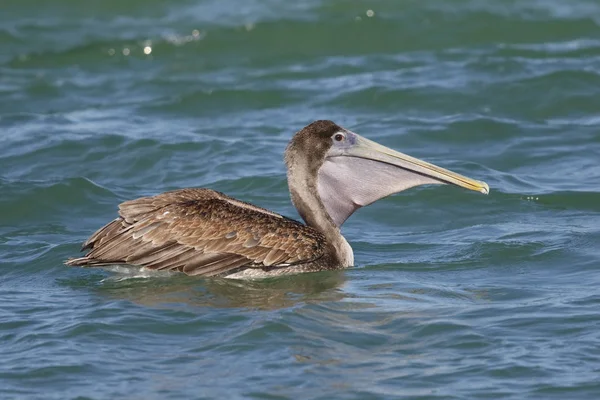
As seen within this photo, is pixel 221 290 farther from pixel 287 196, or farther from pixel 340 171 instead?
pixel 287 196

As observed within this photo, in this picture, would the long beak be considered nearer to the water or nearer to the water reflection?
the water

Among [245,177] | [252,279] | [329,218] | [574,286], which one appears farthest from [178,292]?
[245,177]

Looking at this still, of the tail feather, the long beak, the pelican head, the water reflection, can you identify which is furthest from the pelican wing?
the long beak

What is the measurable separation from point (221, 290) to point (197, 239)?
1.48 feet

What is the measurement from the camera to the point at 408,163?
9.27 m

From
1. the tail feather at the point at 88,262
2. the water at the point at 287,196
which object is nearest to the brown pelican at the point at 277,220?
the tail feather at the point at 88,262

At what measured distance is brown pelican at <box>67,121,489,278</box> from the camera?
8977 millimetres

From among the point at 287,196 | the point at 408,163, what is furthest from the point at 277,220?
the point at 287,196

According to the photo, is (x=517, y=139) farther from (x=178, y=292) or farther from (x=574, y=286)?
(x=178, y=292)

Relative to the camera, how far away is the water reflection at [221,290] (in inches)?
335

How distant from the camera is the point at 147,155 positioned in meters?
13.4

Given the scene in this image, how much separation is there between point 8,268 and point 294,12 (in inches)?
448

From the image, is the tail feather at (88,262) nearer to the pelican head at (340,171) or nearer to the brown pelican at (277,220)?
the brown pelican at (277,220)

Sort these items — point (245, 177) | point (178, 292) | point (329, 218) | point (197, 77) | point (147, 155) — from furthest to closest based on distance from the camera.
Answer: point (197, 77)
point (147, 155)
point (245, 177)
point (329, 218)
point (178, 292)
